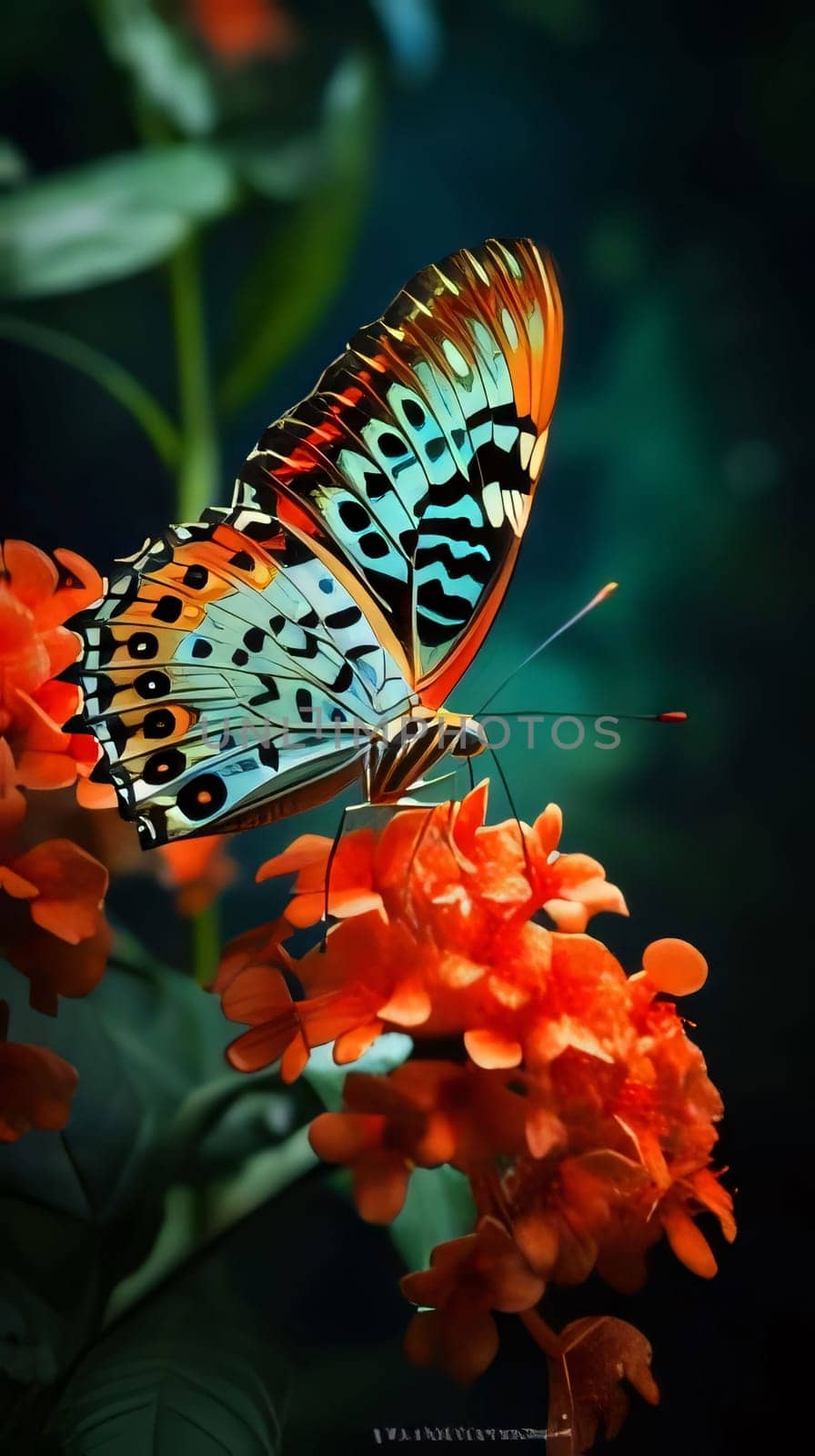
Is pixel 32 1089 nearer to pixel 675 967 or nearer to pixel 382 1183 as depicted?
pixel 382 1183

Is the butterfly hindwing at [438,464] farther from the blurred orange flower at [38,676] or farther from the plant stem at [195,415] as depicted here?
the blurred orange flower at [38,676]

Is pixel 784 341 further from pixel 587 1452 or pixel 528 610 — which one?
pixel 587 1452

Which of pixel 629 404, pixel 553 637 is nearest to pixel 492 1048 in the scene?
pixel 553 637

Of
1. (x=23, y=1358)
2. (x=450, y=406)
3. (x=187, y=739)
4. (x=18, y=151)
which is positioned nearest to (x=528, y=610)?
(x=450, y=406)

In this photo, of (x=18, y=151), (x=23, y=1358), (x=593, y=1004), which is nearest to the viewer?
(x=593, y=1004)

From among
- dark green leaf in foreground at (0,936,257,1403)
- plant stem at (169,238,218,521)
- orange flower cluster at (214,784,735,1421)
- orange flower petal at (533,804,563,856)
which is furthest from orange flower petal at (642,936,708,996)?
plant stem at (169,238,218,521)

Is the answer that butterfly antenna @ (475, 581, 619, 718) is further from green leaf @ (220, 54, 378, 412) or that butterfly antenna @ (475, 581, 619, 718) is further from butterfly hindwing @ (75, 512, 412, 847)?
green leaf @ (220, 54, 378, 412)

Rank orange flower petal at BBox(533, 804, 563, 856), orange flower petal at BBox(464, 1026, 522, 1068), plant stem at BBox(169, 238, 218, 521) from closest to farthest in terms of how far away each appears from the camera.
→ 1. orange flower petal at BBox(464, 1026, 522, 1068)
2. orange flower petal at BBox(533, 804, 563, 856)
3. plant stem at BBox(169, 238, 218, 521)
